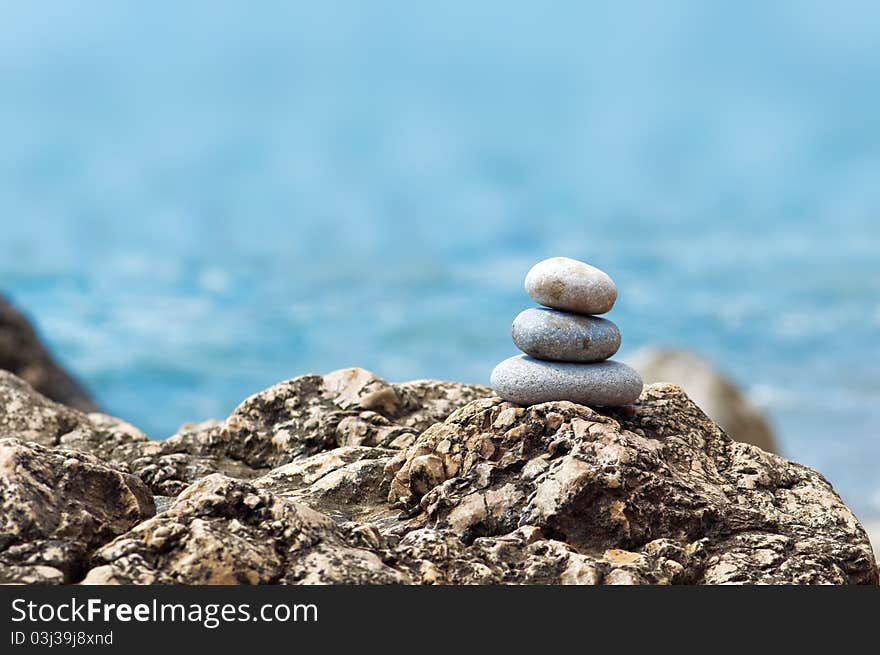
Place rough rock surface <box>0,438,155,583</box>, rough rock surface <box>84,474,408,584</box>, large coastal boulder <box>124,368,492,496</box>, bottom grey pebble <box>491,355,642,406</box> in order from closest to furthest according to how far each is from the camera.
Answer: rough rock surface <box>84,474,408,584</box> → rough rock surface <box>0,438,155,583</box> → bottom grey pebble <box>491,355,642,406</box> → large coastal boulder <box>124,368,492,496</box>

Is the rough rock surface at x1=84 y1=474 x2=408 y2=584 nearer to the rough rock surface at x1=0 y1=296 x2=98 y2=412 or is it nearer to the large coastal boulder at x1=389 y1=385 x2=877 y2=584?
the large coastal boulder at x1=389 y1=385 x2=877 y2=584

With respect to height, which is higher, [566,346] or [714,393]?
[714,393]

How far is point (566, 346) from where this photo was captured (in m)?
5.93

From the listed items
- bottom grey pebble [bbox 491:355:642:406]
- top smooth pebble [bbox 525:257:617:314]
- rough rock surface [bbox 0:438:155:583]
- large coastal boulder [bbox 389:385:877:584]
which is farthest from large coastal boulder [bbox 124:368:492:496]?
top smooth pebble [bbox 525:257:617:314]

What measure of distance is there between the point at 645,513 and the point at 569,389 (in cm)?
87

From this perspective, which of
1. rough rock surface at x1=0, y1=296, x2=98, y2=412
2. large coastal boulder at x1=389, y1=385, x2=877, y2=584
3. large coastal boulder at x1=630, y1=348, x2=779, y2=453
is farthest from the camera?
large coastal boulder at x1=630, y1=348, x2=779, y2=453

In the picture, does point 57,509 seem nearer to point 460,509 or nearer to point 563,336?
point 460,509

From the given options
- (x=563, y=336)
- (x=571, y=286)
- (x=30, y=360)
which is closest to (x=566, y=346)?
(x=563, y=336)

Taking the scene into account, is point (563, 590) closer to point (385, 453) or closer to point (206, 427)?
point (385, 453)

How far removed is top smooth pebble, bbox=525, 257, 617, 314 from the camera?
233 inches

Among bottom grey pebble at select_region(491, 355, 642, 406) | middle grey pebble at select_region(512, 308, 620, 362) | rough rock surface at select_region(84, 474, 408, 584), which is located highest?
middle grey pebble at select_region(512, 308, 620, 362)

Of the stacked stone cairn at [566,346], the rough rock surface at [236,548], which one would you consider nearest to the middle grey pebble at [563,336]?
the stacked stone cairn at [566,346]

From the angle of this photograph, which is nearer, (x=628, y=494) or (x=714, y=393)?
(x=628, y=494)

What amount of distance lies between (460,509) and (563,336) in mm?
1149
